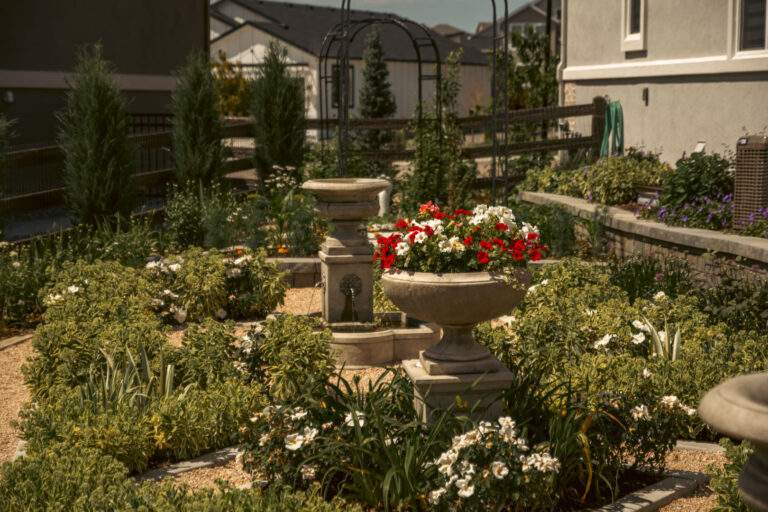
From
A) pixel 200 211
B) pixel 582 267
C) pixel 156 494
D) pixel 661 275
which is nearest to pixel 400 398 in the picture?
pixel 156 494

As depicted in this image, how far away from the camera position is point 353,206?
352 inches

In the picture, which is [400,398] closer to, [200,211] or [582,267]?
[582,267]

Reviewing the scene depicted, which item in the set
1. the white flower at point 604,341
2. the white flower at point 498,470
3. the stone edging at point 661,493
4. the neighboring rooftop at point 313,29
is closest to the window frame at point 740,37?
the white flower at point 604,341

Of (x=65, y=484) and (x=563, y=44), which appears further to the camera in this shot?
(x=563, y=44)

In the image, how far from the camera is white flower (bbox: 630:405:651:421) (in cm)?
555

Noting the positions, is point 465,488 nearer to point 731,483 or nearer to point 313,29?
point 731,483

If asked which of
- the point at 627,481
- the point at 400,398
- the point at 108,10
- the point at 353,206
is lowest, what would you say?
the point at 627,481

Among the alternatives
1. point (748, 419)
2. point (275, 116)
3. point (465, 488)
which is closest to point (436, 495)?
point (465, 488)

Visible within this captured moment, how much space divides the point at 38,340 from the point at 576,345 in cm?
382

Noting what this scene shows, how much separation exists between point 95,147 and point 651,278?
7.34 meters

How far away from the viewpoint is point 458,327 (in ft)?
18.5

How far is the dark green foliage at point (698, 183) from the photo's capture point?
12086 mm

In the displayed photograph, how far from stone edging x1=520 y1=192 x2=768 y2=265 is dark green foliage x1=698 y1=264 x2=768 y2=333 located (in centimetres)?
78

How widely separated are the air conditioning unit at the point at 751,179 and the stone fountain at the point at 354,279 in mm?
3961
